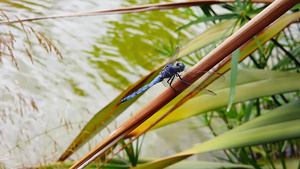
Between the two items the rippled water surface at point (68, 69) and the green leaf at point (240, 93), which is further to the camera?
the rippled water surface at point (68, 69)

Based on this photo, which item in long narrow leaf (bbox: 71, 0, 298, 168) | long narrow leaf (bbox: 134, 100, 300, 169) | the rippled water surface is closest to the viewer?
long narrow leaf (bbox: 71, 0, 298, 168)

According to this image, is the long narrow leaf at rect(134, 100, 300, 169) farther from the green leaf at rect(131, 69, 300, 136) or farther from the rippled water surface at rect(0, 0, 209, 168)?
the rippled water surface at rect(0, 0, 209, 168)

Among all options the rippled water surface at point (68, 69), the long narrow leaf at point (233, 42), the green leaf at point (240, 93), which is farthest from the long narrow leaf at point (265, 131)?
the rippled water surface at point (68, 69)

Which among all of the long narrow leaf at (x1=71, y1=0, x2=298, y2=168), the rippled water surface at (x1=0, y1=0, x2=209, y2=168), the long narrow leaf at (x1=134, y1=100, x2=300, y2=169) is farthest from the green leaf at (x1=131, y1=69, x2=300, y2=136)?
the rippled water surface at (x1=0, y1=0, x2=209, y2=168)

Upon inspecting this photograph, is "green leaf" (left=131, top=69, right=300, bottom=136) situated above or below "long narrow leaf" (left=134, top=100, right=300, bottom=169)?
above

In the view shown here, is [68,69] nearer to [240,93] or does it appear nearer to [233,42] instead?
[240,93]

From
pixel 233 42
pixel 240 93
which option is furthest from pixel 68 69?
pixel 233 42

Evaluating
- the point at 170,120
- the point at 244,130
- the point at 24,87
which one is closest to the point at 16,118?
the point at 24,87

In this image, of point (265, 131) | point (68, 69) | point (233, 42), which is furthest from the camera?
point (68, 69)

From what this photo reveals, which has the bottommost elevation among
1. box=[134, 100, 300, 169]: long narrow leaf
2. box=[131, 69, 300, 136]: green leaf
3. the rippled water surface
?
box=[134, 100, 300, 169]: long narrow leaf

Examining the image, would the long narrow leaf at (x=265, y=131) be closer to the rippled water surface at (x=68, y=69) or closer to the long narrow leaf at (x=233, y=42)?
the long narrow leaf at (x=233, y=42)
